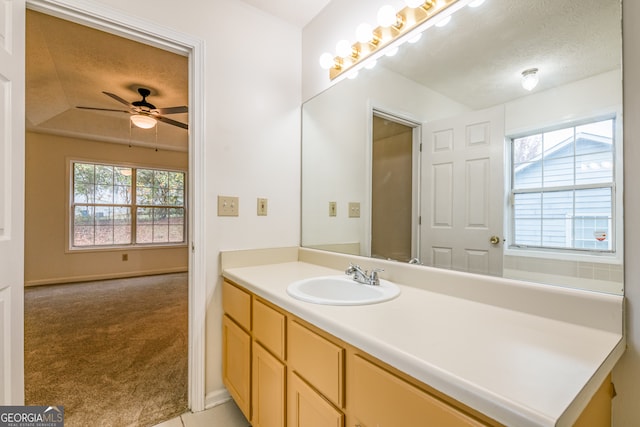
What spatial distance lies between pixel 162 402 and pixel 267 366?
0.95 metres

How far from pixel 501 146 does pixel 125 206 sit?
220 inches

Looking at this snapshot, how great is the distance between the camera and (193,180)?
5.32ft

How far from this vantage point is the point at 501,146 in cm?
105

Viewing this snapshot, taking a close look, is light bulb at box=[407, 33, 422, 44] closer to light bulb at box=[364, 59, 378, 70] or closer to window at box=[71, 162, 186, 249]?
light bulb at box=[364, 59, 378, 70]

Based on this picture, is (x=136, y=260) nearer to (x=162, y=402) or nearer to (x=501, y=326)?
(x=162, y=402)

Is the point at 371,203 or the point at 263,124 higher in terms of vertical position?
the point at 263,124

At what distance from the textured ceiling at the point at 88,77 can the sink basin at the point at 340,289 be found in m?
2.38

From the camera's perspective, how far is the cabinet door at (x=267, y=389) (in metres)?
1.10

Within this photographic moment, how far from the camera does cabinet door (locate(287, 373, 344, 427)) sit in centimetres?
85

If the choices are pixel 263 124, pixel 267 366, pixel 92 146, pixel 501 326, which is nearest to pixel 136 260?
pixel 92 146

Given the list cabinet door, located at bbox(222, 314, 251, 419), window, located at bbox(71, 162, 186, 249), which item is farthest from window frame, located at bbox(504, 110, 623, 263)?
window, located at bbox(71, 162, 186, 249)

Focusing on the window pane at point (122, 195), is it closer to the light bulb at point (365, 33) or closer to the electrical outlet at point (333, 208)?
the electrical outlet at point (333, 208)

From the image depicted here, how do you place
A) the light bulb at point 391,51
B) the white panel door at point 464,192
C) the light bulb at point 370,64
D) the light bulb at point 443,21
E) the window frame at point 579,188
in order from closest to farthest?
the window frame at point 579,188, the white panel door at point 464,192, the light bulb at point 443,21, the light bulb at point 391,51, the light bulb at point 370,64

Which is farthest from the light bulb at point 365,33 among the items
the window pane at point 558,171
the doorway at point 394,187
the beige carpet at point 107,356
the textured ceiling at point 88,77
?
the beige carpet at point 107,356
